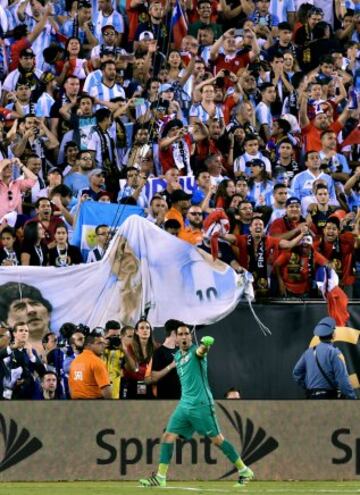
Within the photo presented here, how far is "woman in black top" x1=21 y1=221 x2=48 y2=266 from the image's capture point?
21.9 metres

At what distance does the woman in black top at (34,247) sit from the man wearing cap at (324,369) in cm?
367

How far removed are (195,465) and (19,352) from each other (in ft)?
7.98

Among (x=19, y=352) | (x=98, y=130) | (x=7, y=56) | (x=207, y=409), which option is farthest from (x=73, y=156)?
(x=207, y=409)

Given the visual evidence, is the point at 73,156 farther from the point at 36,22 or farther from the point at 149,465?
the point at 149,465

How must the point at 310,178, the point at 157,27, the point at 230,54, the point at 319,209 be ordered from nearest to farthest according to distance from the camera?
the point at 319,209 → the point at 310,178 → the point at 230,54 → the point at 157,27

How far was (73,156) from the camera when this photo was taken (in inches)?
972

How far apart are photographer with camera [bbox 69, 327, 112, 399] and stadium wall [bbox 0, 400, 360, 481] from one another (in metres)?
0.26

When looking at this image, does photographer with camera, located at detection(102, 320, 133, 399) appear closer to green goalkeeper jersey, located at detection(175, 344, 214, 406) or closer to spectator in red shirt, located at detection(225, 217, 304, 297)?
green goalkeeper jersey, located at detection(175, 344, 214, 406)

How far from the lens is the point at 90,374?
65.2ft

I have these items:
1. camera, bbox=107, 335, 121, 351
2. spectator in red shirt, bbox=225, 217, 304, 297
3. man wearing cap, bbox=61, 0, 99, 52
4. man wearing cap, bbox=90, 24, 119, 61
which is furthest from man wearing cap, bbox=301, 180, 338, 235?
man wearing cap, bbox=61, 0, 99, 52

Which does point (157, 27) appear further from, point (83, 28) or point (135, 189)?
point (135, 189)

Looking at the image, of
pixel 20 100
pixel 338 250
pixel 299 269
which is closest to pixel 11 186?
pixel 20 100

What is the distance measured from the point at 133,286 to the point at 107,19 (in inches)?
→ 314

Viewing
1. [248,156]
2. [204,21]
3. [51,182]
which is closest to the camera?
[51,182]
